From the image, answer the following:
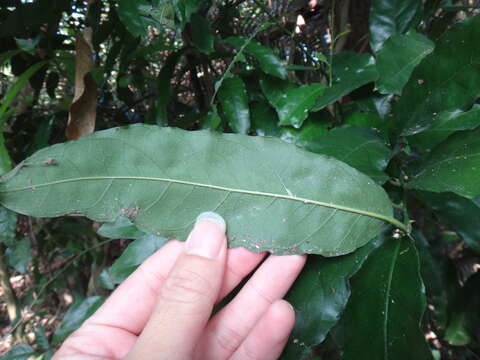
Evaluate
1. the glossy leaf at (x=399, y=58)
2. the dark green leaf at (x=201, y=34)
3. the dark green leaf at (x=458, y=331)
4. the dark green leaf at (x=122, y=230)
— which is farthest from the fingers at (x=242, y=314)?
the dark green leaf at (x=458, y=331)

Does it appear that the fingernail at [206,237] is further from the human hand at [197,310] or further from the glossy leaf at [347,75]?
the glossy leaf at [347,75]

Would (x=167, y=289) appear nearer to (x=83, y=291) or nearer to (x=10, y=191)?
(x=10, y=191)

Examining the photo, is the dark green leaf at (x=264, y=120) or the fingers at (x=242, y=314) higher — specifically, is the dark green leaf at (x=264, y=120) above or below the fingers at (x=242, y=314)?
above

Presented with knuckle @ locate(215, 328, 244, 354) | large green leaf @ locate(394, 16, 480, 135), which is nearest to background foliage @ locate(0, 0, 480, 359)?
large green leaf @ locate(394, 16, 480, 135)

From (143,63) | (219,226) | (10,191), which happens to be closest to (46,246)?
(143,63)

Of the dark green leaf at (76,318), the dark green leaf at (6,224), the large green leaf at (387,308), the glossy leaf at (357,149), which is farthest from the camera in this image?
the dark green leaf at (76,318)

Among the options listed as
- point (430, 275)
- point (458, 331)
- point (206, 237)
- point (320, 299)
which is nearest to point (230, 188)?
point (206, 237)

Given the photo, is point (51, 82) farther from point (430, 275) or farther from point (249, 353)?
point (430, 275)
